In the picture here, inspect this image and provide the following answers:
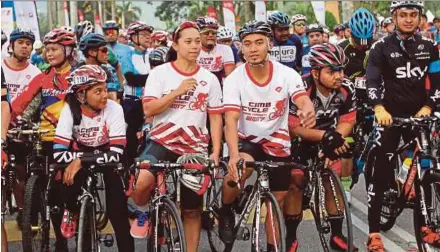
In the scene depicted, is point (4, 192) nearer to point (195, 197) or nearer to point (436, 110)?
point (195, 197)

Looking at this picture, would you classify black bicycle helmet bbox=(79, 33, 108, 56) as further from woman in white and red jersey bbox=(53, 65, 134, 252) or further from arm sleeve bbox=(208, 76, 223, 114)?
arm sleeve bbox=(208, 76, 223, 114)

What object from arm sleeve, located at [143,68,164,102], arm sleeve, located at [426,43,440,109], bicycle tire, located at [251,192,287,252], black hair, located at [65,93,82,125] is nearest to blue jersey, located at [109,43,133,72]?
black hair, located at [65,93,82,125]

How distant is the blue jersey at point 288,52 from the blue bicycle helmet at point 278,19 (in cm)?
39

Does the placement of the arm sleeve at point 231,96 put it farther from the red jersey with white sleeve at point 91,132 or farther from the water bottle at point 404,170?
the water bottle at point 404,170

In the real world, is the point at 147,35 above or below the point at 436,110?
above

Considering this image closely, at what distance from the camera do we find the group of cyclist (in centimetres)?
622

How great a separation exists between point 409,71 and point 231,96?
5.92 feet

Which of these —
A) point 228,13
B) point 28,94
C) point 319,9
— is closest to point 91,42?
point 28,94

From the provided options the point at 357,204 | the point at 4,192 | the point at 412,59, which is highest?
the point at 412,59

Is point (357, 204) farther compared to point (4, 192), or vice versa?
point (357, 204)

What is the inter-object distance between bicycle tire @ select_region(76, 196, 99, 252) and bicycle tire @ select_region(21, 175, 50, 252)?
72 centimetres

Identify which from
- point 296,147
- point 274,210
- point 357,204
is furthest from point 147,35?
point 274,210

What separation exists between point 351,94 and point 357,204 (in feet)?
9.27

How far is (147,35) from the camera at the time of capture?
11.3 metres
